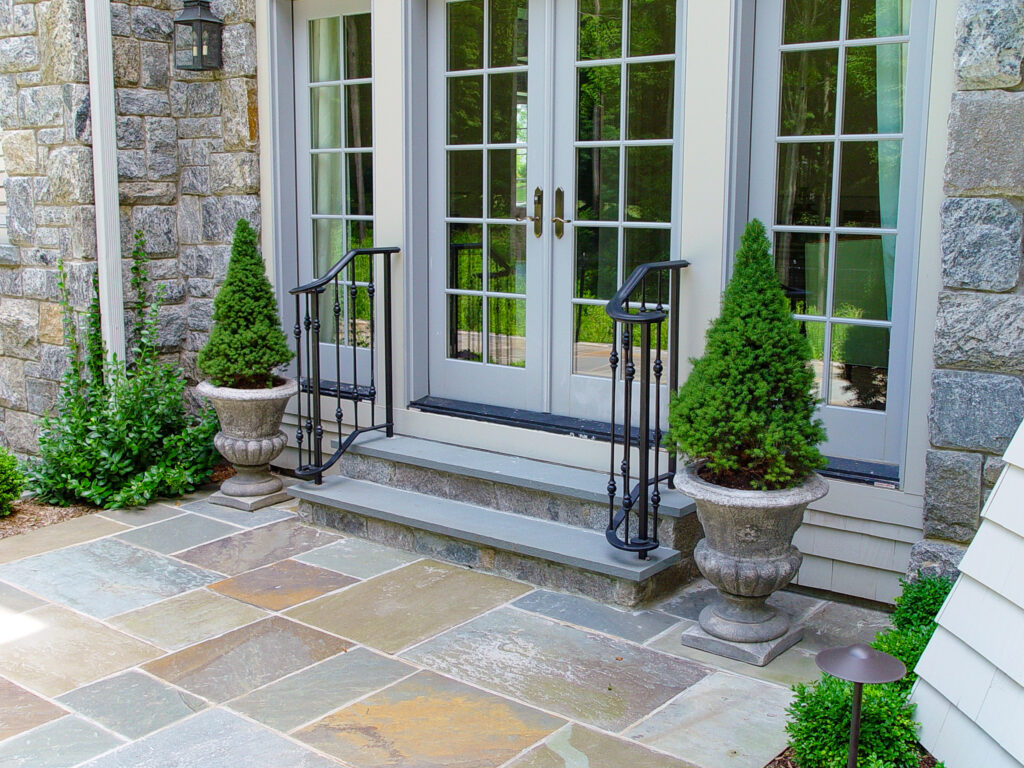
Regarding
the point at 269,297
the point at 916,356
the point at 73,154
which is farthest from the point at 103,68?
the point at 916,356

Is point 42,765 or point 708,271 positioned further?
point 708,271

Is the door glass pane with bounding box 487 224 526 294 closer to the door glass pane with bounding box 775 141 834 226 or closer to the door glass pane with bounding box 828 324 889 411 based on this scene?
the door glass pane with bounding box 775 141 834 226

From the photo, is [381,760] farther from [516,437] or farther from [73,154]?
[73,154]

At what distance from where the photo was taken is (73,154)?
5.32 metres

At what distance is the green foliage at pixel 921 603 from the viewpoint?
314 centimetres

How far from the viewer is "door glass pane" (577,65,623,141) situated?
14.2 feet

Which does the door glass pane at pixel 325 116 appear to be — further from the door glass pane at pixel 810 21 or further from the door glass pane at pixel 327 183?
the door glass pane at pixel 810 21

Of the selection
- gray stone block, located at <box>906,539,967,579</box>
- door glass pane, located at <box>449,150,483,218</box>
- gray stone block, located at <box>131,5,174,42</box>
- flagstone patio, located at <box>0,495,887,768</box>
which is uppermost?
gray stone block, located at <box>131,5,174,42</box>

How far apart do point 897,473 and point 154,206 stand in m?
3.94

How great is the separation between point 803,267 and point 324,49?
9.02 feet

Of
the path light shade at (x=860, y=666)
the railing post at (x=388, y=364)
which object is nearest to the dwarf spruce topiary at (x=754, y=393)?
the path light shade at (x=860, y=666)

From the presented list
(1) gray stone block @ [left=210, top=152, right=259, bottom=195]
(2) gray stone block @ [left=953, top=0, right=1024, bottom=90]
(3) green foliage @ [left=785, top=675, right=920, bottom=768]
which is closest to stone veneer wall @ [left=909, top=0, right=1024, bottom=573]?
(2) gray stone block @ [left=953, top=0, right=1024, bottom=90]

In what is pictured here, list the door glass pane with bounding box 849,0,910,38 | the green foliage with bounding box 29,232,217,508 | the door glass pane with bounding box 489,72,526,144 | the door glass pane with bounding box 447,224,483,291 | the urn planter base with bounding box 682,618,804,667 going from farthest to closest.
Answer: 1. the green foliage with bounding box 29,232,217,508
2. the door glass pane with bounding box 447,224,483,291
3. the door glass pane with bounding box 489,72,526,144
4. the door glass pane with bounding box 849,0,910,38
5. the urn planter base with bounding box 682,618,804,667

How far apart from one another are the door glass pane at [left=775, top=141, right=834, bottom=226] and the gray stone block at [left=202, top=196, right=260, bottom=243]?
2771 mm
